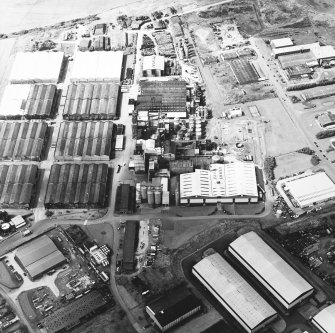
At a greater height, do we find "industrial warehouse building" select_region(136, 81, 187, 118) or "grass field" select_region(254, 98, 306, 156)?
"industrial warehouse building" select_region(136, 81, 187, 118)

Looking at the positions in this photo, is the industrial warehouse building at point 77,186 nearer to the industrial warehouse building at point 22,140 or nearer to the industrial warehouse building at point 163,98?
the industrial warehouse building at point 22,140

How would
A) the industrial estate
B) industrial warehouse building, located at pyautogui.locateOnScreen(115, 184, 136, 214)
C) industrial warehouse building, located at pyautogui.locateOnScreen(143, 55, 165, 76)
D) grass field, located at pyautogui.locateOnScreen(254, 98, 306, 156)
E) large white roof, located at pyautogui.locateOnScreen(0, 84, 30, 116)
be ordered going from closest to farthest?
the industrial estate < industrial warehouse building, located at pyautogui.locateOnScreen(115, 184, 136, 214) < grass field, located at pyautogui.locateOnScreen(254, 98, 306, 156) < large white roof, located at pyautogui.locateOnScreen(0, 84, 30, 116) < industrial warehouse building, located at pyautogui.locateOnScreen(143, 55, 165, 76)

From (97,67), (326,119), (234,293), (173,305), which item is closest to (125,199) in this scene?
(173,305)

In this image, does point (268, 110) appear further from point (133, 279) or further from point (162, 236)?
point (133, 279)

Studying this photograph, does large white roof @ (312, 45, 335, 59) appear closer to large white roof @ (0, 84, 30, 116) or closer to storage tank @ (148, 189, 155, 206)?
storage tank @ (148, 189, 155, 206)

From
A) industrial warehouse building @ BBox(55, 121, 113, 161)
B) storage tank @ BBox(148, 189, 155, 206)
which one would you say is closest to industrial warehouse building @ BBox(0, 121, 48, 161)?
industrial warehouse building @ BBox(55, 121, 113, 161)

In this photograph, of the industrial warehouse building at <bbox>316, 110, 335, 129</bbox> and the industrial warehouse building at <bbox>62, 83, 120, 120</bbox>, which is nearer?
the industrial warehouse building at <bbox>316, 110, 335, 129</bbox>

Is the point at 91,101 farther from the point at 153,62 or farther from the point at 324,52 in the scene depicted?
the point at 324,52
